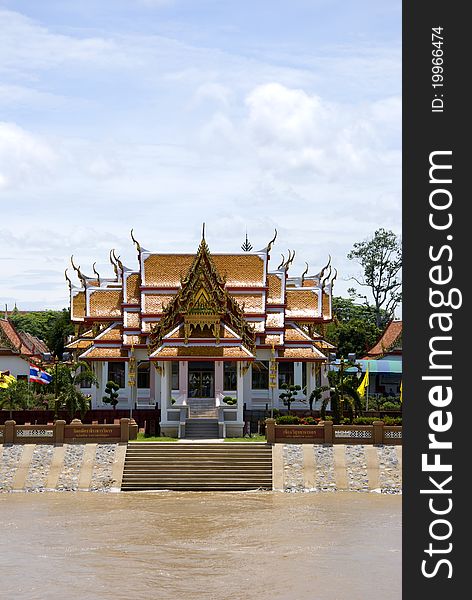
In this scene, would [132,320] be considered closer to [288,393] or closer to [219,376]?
[219,376]

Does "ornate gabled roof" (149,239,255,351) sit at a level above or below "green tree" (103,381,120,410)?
above

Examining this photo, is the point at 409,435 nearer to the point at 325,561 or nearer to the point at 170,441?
the point at 325,561

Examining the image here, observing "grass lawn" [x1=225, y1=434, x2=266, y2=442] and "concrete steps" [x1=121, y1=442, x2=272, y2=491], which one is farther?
"grass lawn" [x1=225, y1=434, x2=266, y2=442]

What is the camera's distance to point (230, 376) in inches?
1767

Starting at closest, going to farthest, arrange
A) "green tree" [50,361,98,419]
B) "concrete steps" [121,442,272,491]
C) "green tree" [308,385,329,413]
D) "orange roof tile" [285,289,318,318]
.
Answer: "concrete steps" [121,442,272,491]
"green tree" [50,361,98,419]
"green tree" [308,385,329,413]
"orange roof tile" [285,289,318,318]

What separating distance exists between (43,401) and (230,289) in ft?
30.9

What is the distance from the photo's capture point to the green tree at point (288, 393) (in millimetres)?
45838

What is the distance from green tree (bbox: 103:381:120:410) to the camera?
151ft

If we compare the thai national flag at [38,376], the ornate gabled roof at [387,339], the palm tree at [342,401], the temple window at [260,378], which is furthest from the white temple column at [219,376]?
the ornate gabled roof at [387,339]

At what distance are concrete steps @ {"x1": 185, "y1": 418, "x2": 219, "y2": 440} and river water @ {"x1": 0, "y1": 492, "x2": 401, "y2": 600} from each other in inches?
273

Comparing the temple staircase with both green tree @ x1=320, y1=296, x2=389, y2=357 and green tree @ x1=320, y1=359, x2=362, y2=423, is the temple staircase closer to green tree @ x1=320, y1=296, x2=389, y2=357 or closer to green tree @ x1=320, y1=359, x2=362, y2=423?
green tree @ x1=320, y1=359, x2=362, y2=423

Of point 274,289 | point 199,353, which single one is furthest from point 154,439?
point 274,289

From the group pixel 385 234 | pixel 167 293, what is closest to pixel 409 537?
pixel 167 293

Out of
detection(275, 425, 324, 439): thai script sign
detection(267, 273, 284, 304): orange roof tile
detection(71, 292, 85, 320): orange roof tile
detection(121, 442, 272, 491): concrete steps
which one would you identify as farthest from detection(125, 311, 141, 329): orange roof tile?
detection(275, 425, 324, 439): thai script sign
